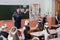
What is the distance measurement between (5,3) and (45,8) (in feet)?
5.74

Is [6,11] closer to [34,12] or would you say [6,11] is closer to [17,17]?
[17,17]

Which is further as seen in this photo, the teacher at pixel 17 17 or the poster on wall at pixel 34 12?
the poster on wall at pixel 34 12

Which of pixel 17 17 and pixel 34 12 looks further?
pixel 34 12

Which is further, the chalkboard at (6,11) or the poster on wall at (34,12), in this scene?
the poster on wall at (34,12)

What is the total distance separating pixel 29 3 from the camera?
18.6ft

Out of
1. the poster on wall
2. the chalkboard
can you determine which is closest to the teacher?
the chalkboard

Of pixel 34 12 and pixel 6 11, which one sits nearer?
pixel 6 11

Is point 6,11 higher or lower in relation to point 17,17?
higher

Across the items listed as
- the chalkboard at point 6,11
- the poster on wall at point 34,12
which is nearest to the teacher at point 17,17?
the chalkboard at point 6,11

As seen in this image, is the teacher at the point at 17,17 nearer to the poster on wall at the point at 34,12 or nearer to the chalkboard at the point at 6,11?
the chalkboard at the point at 6,11

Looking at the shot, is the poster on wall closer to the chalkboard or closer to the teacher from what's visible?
the teacher

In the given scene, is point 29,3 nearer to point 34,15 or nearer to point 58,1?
point 34,15

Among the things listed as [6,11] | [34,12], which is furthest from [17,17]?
[34,12]

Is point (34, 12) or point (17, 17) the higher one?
point (34, 12)
